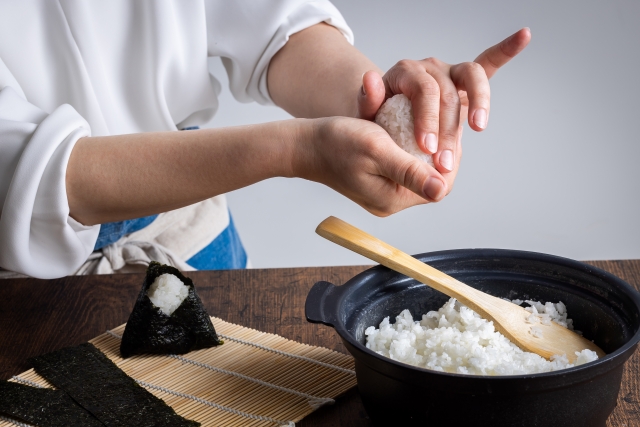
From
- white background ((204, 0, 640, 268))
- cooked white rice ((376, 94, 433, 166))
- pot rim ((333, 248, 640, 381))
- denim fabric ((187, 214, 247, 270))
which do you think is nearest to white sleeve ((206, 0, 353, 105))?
denim fabric ((187, 214, 247, 270))

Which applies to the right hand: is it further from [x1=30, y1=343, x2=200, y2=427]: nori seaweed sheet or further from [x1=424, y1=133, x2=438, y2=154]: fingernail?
[x1=30, y1=343, x2=200, y2=427]: nori seaweed sheet

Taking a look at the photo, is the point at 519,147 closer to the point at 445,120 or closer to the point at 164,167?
the point at 445,120

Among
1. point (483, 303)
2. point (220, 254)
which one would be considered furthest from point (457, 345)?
point (220, 254)

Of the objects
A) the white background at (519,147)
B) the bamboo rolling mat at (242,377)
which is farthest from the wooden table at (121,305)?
the white background at (519,147)

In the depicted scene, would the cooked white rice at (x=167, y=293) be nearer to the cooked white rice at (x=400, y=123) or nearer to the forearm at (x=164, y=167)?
the forearm at (x=164, y=167)

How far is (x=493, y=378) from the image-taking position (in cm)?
67

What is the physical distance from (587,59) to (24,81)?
2.42 meters

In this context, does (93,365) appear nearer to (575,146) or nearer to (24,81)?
(24,81)

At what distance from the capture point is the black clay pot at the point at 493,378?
2.24ft

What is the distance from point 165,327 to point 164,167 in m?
0.25

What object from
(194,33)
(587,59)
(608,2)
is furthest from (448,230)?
(194,33)

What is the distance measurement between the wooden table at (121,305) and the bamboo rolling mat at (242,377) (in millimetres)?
51

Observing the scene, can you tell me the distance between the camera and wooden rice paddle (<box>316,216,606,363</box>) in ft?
2.85

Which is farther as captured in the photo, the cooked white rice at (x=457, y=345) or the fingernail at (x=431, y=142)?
the fingernail at (x=431, y=142)
